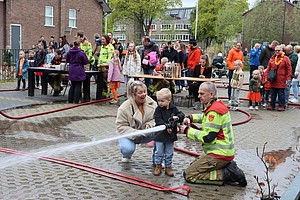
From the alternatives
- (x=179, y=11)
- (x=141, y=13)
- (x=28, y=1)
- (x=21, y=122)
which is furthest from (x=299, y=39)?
(x=179, y=11)

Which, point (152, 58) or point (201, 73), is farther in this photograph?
point (152, 58)

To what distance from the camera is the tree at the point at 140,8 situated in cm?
5697

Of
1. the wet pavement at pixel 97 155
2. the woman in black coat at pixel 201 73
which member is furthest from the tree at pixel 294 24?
the wet pavement at pixel 97 155

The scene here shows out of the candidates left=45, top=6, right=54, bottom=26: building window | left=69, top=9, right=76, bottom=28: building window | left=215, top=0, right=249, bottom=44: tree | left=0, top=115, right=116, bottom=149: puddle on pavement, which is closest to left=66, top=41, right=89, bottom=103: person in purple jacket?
left=0, top=115, right=116, bottom=149: puddle on pavement

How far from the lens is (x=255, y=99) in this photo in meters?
13.5

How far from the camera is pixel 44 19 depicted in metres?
35.6

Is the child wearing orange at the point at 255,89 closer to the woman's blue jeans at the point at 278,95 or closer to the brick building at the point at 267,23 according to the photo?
the woman's blue jeans at the point at 278,95

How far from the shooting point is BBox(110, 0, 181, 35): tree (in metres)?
57.0

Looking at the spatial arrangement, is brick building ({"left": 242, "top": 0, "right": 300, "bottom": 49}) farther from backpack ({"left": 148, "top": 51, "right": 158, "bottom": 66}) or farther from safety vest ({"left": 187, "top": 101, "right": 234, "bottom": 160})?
safety vest ({"left": 187, "top": 101, "right": 234, "bottom": 160})

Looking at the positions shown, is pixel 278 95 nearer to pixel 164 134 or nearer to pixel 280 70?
pixel 280 70

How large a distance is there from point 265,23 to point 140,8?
1660 cm

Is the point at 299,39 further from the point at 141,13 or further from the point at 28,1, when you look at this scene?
the point at 28,1

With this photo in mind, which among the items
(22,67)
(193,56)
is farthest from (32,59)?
(193,56)

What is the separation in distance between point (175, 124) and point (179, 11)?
380 feet
